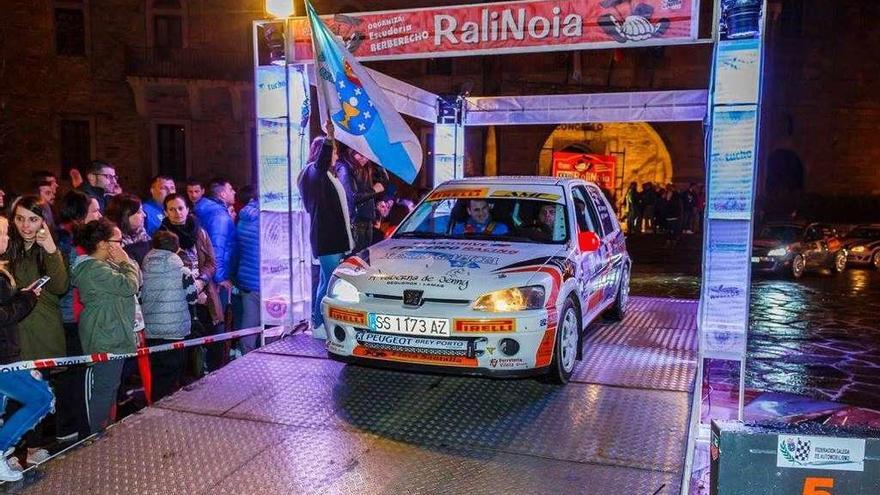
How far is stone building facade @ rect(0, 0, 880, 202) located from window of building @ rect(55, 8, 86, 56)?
0.04 meters

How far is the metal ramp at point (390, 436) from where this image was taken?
4332mm

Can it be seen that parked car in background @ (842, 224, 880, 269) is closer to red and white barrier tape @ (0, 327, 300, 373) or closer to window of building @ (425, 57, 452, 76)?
window of building @ (425, 57, 452, 76)

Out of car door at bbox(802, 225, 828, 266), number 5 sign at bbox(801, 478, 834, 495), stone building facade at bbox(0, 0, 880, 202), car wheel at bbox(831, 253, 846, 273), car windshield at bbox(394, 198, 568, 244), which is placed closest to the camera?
number 5 sign at bbox(801, 478, 834, 495)

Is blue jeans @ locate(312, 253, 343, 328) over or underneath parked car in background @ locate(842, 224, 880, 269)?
over

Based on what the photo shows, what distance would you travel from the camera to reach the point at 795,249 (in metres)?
16.8

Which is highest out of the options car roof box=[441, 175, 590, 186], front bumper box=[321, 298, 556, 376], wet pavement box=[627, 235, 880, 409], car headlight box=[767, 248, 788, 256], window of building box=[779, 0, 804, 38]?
window of building box=[779, 0, 804, 38]

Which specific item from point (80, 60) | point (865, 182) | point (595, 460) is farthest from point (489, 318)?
point (865, 182)

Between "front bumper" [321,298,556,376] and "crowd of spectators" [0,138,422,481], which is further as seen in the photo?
"front bumper" [321,298,556,376]

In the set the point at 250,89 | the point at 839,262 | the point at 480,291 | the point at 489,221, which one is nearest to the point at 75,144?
the point at 250,89

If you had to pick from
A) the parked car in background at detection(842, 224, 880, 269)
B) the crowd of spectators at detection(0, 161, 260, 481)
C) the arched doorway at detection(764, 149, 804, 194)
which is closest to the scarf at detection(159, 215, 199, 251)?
the crowd of spectators at detection(0, 161, 260, 481)

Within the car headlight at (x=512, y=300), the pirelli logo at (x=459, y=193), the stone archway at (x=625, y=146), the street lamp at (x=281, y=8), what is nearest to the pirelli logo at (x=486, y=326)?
the car headlight at (x=512, y=300)

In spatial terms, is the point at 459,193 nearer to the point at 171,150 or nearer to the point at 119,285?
the point at 119,285

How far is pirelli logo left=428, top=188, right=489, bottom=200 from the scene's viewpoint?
6.90 m

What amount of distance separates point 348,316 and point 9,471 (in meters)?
2.50
